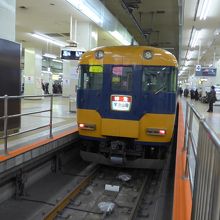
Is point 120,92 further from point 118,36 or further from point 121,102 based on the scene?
point 118,36

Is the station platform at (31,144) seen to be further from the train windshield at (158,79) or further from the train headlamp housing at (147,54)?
the train headlamp housing at (147,54)

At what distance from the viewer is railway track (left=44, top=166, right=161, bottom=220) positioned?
501 cm

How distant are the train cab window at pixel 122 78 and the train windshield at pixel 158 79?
1.01 ft

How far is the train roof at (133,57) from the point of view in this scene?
253 inches

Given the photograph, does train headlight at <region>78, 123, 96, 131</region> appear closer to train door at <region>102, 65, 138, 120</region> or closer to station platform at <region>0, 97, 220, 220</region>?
train door at <region>102, 65, 138, 120</region>

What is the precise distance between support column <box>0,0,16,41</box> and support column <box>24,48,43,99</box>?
13167mm

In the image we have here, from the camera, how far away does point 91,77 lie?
6.84m

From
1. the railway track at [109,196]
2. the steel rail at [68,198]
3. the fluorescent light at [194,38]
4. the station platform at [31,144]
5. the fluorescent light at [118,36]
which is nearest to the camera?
the steel rail at [68,198]

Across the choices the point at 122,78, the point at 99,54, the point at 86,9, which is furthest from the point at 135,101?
the point at 86,9

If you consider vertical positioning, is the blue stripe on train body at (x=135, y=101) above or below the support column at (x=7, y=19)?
below

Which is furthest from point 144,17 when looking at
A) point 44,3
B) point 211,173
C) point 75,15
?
point 211,173

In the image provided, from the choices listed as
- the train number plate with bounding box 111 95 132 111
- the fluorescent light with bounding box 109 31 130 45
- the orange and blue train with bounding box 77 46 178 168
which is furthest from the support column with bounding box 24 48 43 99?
the train number plate with bounding box 111 95 132 111

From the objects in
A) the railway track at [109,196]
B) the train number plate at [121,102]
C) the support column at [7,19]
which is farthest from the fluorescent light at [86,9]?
the railway track at [109,196]

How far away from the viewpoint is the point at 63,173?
7.05 m
